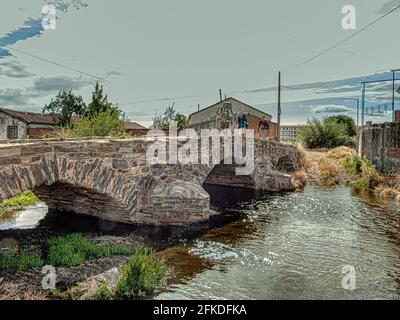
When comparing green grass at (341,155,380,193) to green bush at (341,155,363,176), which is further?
green bush at (341,155,363,176)

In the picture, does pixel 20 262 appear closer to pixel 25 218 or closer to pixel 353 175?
pixel 25 218

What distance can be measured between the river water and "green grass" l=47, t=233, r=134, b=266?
3.18 ft

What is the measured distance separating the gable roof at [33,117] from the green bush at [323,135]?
23425 millimetres

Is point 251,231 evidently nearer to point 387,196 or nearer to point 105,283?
point 105,283

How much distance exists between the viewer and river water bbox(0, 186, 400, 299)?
616cm

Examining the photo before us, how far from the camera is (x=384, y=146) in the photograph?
17.8m

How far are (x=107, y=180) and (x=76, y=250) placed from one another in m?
1.85

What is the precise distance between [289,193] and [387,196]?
3.92 meters

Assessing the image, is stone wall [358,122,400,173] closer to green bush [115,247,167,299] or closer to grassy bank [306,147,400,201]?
grassy bank [306,147,400,201]

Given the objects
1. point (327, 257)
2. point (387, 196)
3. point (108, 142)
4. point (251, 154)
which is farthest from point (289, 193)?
point (108, 142)

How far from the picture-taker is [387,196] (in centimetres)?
1497
